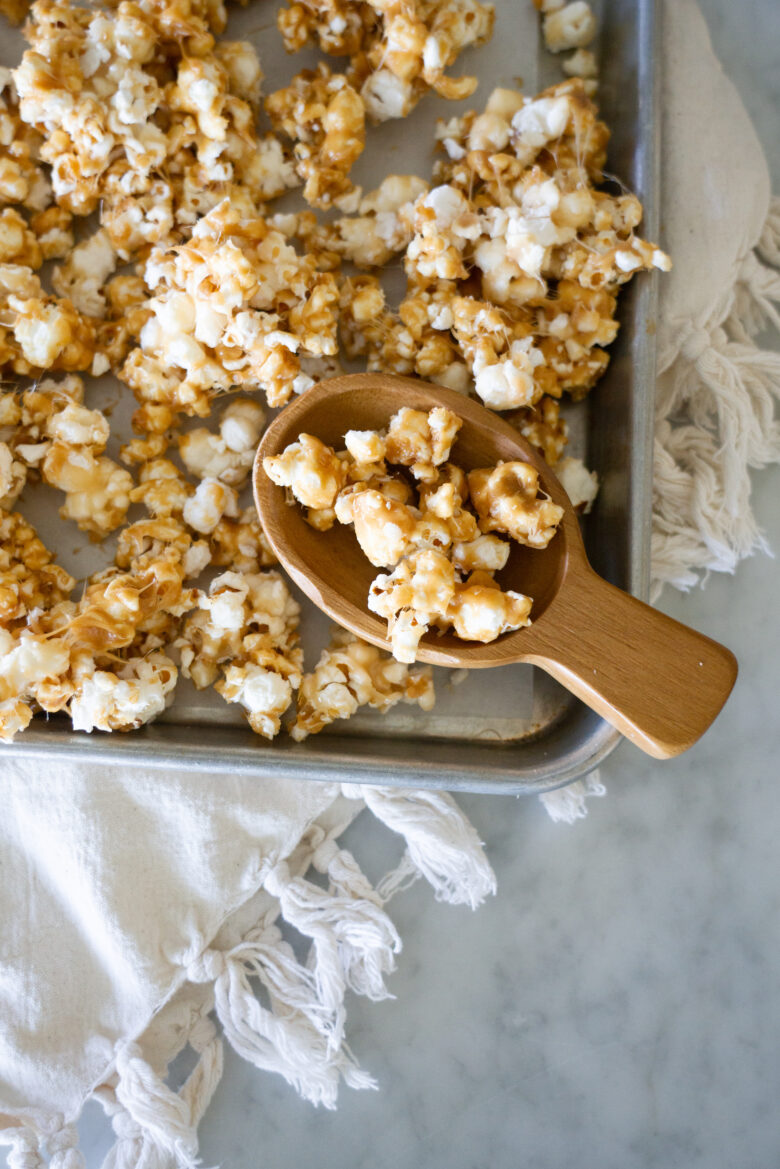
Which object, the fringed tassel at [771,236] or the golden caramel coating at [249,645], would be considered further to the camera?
the fringed tassel at [771,236]

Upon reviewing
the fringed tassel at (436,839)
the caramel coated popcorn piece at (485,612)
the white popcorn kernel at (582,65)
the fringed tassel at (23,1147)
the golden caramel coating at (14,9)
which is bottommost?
the fringed tassel at (23,1147)

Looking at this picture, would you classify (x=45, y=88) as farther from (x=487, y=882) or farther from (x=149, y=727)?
(x=487, y=882)

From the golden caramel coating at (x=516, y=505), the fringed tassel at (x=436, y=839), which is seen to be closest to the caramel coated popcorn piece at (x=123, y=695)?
the fringed tassel at (x=436, y=839)

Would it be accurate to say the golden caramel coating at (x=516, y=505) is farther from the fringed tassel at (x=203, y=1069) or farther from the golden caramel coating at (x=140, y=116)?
the fringed tassel at (x=203, y=1069)

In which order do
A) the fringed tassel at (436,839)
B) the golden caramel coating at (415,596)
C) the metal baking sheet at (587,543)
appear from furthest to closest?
the fringed tassel at (436,839) < the metal baking sheet at (587,543) < the golden caramel coating at (415,596)

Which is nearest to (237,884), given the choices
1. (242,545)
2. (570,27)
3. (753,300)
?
(242,545)

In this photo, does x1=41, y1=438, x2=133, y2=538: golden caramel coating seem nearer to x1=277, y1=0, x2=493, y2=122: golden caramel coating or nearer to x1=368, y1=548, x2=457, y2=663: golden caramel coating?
x1=368, y1=548, x2=457, y2=663: golden caramel coating

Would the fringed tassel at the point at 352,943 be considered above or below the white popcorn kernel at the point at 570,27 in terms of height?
below

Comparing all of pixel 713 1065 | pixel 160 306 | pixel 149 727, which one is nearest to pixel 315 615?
pixel 149 727

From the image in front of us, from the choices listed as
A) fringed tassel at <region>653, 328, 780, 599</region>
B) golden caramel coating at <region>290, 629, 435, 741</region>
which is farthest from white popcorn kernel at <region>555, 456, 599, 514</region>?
golden caramel coating at <region>290, 629, 435, 741</region>
